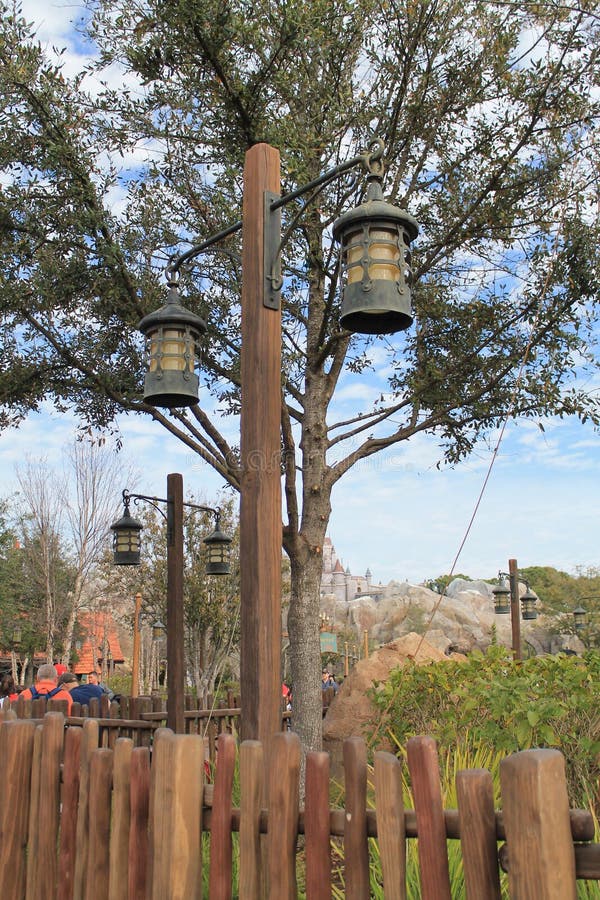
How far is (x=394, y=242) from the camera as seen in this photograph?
378 cm

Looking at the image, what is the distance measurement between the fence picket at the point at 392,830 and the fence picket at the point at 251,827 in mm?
540

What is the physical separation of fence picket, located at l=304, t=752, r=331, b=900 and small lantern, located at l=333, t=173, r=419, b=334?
2.02 m

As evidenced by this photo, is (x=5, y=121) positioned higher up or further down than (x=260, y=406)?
higher up

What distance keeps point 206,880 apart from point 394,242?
10.6 ft

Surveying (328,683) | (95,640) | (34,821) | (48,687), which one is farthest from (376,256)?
(95,640)

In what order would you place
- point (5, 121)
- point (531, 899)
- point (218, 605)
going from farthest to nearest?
point (218, 605) < point (5, 121) < point (531, 899)

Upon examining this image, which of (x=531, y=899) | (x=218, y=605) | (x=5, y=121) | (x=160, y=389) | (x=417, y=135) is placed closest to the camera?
(x=531, y=899)

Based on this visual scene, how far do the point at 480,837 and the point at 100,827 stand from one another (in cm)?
190

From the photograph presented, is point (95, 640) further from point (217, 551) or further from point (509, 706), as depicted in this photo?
point (509, 706)

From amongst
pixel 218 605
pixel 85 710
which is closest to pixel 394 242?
pixel 85 710

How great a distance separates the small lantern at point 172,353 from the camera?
473 centimetres

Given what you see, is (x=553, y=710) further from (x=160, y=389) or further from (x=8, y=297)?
(x=8, y=297)

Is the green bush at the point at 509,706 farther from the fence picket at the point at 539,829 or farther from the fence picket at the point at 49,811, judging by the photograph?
the fence picket at the point at 539,829

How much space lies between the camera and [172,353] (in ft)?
15.7
